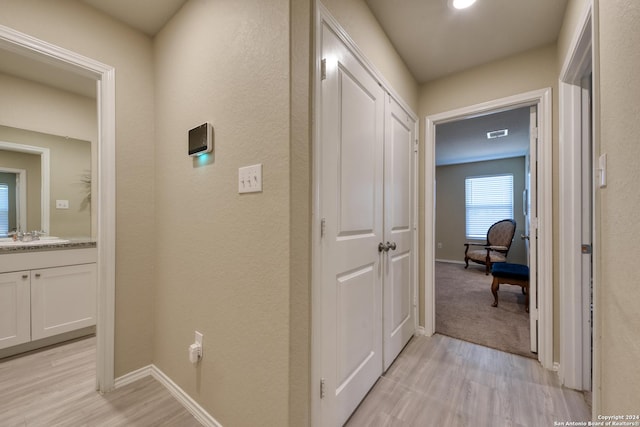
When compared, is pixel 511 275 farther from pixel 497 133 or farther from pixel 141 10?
pixel 141 10

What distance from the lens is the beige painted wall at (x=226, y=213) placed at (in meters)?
1.03

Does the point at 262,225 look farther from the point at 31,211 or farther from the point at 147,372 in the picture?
the point at 31,211

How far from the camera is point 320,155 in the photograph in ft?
3.73

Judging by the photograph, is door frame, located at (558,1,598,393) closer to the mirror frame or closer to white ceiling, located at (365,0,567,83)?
white ceiling, located at (365,0,567,83)

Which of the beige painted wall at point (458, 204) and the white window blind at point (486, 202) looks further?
the white window blind at point (486, 202)

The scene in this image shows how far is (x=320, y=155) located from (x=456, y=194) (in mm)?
6132

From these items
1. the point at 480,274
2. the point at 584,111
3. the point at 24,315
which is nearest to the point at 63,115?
the point at 24,315

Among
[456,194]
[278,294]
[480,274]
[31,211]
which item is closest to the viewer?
[278,294]

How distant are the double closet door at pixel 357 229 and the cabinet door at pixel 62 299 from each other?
2.44m

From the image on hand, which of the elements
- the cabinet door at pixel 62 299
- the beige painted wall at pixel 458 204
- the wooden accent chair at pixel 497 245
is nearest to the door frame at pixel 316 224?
the cabinet door at pixel 62 299

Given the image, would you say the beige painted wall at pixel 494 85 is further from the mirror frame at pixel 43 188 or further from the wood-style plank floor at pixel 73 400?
the mirror frame at pixel 43 188

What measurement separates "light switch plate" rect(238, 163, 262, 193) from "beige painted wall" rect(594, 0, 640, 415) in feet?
4.13

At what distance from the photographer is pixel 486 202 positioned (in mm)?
5801

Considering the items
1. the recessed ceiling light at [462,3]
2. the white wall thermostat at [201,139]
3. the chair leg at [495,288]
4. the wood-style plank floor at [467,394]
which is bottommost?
the wood-style plank floor at [467,394]
